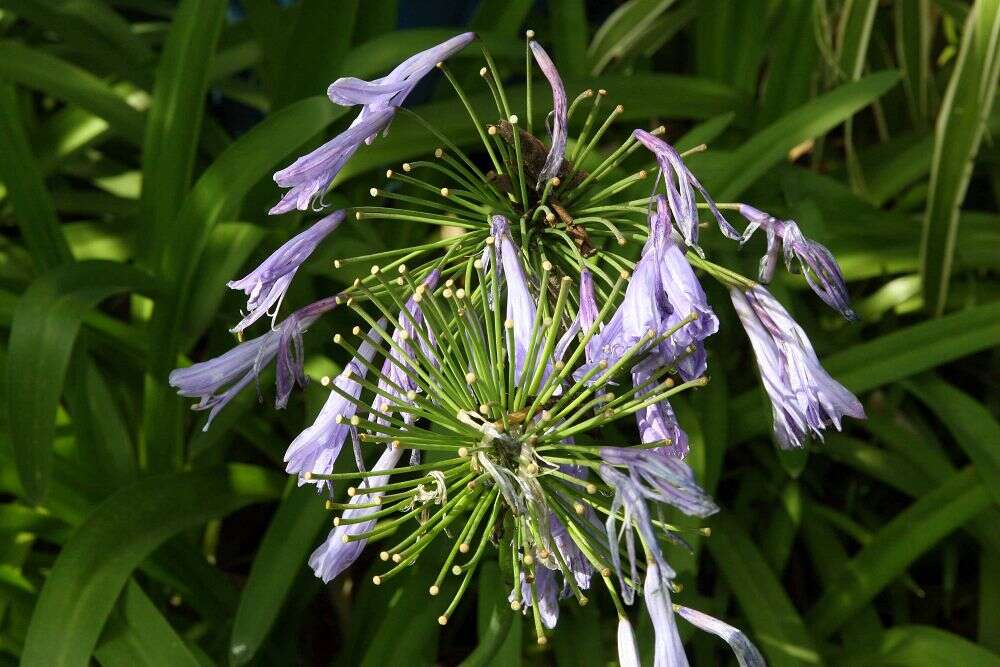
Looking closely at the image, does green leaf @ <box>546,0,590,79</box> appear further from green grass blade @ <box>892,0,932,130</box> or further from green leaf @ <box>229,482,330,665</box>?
green leaf @ <box>229,482,330,665</box>

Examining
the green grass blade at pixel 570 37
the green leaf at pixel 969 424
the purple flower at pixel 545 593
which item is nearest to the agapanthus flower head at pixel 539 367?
the purple flower at pixel 545 593

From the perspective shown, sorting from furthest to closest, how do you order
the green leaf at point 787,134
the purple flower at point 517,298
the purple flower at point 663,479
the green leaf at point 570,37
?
the green leaf at point 570,37 < the green leaf at point 787,134 < the purple flower at point 517,298 < the purple flower at point 663,479

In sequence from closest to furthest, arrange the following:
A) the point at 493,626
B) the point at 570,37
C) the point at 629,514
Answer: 1. the point at 629,514
2. the point at 493,626
3. the point at 570,37

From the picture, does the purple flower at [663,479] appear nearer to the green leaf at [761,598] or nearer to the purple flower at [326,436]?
the purple flower at [326,436]

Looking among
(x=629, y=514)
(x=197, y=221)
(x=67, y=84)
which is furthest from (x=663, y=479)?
(x=67, y=84)

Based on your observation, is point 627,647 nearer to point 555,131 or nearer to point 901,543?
point 555,131
